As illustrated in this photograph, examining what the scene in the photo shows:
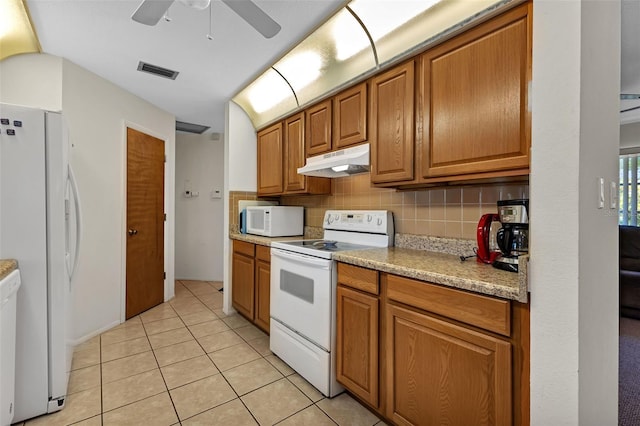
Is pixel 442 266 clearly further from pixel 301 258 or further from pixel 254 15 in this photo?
pixel 254 15

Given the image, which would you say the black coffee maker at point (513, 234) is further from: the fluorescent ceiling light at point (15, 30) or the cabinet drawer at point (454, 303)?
the fluorescent ceiling light at point (15, 30)

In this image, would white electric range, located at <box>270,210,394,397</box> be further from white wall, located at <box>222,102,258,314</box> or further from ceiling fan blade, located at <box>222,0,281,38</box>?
ceiling fan blade, located at <box>222,0,281,38</box>

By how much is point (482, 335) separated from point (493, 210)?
83 cm

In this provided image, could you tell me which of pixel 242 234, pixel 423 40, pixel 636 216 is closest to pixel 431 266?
pixel 423 40

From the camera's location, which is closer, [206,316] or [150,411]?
[150,411]

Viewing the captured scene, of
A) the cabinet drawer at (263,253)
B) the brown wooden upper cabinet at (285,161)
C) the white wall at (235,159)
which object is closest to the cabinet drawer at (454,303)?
the cabinet drawer at (263,253)

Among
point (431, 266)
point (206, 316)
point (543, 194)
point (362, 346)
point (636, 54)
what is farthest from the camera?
point (206, 316)

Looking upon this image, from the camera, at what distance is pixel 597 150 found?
992 millimetres

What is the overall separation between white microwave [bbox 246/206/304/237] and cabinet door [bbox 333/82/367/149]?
0.96 metres

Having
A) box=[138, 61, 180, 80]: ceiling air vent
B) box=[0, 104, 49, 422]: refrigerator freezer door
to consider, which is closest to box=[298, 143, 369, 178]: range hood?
box=[138, 61, 180, 80]: ceiling air vent

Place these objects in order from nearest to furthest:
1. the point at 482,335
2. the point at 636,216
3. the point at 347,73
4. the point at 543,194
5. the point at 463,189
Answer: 1. the point at 543,194
2. the point at 482,335
3. the point at 463,189
4. the point at 347,73
5. the point at 636,216

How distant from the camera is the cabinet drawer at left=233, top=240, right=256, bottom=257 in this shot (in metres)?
2.82

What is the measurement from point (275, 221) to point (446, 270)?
1904mm

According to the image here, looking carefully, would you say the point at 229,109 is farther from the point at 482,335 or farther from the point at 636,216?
the point at 636,216
